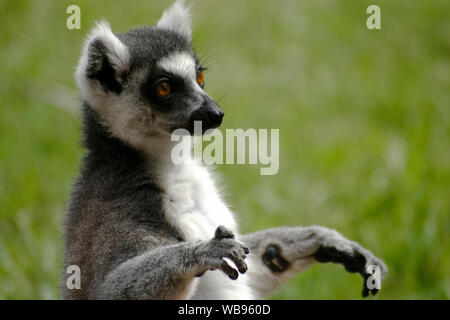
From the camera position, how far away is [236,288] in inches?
151

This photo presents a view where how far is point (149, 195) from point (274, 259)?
40.6 inches

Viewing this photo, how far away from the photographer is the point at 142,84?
3.97 metres

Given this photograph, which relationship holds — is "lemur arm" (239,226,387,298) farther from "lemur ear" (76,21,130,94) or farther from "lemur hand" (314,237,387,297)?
"lemur ear" (76,21,130,94)

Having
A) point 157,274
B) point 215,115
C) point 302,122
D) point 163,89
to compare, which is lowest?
point 157,274

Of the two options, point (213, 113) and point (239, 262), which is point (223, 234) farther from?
point (213, 113)

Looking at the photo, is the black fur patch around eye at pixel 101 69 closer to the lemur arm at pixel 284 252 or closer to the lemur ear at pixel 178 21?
the lemur ear at pixel 178 21

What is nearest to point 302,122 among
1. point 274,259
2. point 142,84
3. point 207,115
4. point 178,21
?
point 178,21

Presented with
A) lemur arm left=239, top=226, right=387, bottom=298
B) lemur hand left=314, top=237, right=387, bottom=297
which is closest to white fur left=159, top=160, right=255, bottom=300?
lemur arm left=239, top=226, right=387, bottom=298

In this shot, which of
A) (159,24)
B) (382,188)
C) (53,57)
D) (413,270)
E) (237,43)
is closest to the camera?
(159,24)

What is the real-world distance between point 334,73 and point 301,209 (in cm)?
269

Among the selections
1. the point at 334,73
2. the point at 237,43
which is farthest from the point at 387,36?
the point at 237,43

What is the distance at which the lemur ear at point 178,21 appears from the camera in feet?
14.5

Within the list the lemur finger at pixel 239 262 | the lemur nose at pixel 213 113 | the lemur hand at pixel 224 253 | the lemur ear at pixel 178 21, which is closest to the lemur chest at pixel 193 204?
the lemur nose at pixel 213 113

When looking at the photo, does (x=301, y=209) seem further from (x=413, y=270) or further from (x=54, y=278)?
(x=54, y=278)
